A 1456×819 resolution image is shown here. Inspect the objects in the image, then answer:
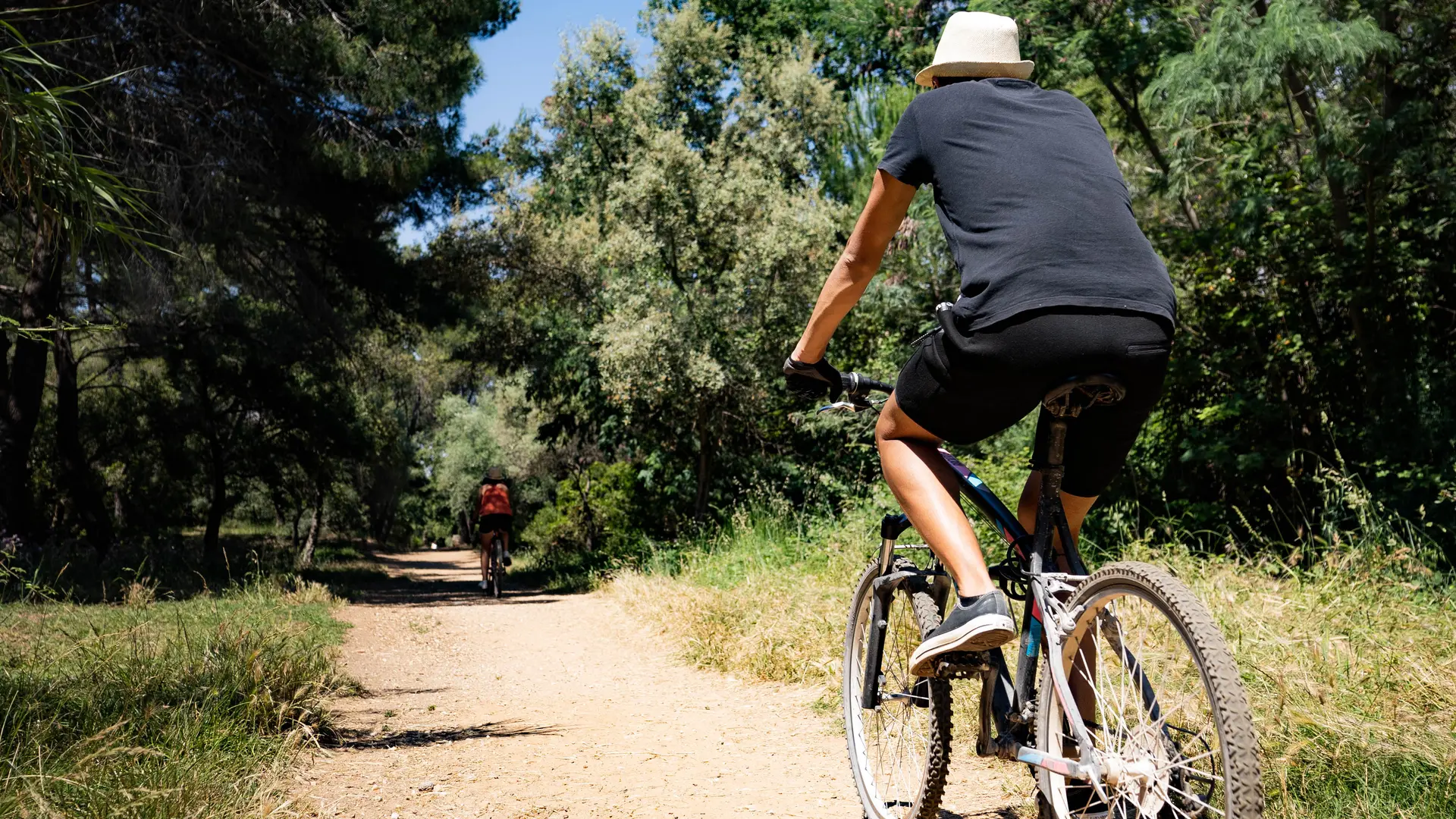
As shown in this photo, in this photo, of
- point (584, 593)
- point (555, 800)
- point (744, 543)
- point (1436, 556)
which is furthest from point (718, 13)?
point (555, 800)

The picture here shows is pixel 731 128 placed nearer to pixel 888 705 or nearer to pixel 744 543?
pixel 744 543

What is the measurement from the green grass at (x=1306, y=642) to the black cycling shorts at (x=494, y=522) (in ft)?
22.0

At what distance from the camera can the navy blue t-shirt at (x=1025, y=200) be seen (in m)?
2.22

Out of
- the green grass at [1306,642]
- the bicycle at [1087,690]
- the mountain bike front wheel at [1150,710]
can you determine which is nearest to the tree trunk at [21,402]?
the green grass at [1306,642]

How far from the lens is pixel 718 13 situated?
2695cm

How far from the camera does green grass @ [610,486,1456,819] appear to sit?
2957mm

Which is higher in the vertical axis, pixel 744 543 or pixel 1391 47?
pixel 1391 47

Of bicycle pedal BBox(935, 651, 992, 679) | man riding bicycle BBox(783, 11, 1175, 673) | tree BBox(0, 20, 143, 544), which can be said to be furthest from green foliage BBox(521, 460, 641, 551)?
man riding bicycle BBox(783, 11, 1175, 673)

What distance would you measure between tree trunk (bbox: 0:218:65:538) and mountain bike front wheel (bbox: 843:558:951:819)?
1294cm

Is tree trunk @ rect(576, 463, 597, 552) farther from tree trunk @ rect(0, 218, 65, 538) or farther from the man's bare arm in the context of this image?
the man's bare arm

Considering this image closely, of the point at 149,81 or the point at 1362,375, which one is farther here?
the point at 149,81

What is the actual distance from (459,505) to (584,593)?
2736cm

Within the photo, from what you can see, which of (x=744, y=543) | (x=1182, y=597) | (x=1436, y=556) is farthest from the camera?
(x=744, y=543)

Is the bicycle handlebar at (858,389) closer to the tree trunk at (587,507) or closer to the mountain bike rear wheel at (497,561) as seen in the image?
the mountain bike rear wheel at (497,561)
